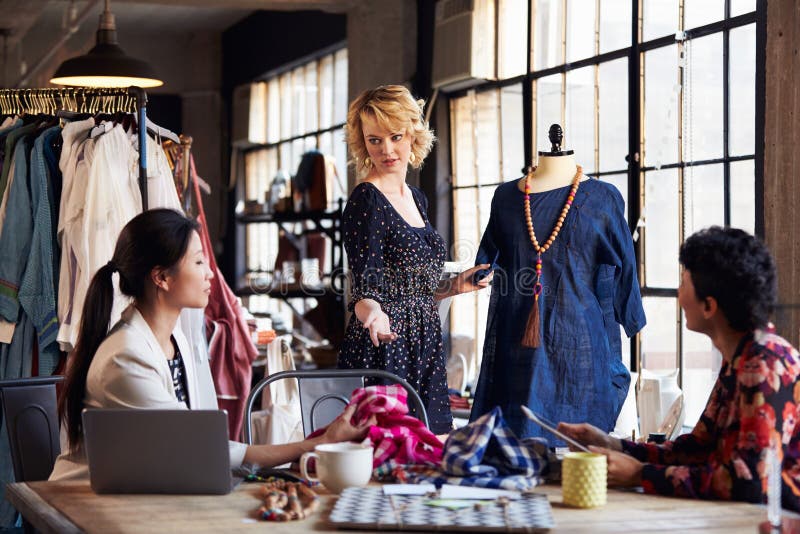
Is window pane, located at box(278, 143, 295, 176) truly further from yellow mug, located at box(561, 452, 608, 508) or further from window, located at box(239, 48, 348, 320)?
yellow mug, located at box(561, 452, 608, 508)

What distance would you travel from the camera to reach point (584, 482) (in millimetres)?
1731

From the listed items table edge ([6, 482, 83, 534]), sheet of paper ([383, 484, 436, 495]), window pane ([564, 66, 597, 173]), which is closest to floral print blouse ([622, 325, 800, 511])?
sheet of paper ([383, 484, 436, 495])

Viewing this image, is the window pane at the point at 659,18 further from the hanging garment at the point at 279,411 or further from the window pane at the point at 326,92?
the window pane at the point at 326,92

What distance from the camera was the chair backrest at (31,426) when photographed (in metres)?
2.38

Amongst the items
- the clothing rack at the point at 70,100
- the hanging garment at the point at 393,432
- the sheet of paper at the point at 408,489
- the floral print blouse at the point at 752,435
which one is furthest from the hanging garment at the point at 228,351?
the floral print blouse at the point at 752,435

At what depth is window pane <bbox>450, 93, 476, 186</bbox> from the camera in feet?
22.0

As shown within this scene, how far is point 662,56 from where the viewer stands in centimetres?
487

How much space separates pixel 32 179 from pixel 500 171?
122 inches

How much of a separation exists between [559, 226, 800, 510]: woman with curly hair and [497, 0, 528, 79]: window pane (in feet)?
13.8

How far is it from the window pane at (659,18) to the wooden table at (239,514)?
3363mm

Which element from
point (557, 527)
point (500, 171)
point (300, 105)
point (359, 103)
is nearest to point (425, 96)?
point (500, 171)

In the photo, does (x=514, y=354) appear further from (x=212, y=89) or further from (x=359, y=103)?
(x=212, y=89)

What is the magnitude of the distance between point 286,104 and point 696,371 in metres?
6.56

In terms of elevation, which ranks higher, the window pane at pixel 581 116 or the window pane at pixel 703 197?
the window pane at pixel 581 116
